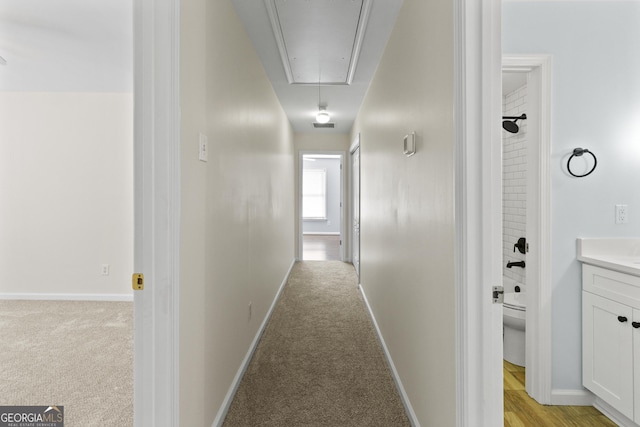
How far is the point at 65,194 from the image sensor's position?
4109 mm

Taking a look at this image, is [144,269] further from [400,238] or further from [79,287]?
[79,287]

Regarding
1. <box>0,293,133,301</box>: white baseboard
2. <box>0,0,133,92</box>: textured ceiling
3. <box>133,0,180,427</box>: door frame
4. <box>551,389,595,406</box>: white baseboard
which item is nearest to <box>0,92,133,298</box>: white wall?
<box>0,293,133,301</box>: white baseboard

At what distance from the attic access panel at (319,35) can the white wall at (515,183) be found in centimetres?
164

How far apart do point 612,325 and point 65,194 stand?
5210 millimetres

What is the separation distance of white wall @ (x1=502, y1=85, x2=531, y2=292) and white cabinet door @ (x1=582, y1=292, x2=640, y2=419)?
118 centimetres

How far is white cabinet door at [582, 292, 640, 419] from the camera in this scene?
1804 millimetres

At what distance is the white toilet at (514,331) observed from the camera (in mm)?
2502

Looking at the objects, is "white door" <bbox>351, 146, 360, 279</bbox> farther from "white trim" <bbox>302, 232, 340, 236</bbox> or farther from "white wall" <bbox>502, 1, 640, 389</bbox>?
"white trim" <bbox>302, 232, 340, 236</bbox>

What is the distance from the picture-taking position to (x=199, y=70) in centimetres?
156

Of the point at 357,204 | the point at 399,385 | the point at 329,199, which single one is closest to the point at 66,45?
the point at 399,385

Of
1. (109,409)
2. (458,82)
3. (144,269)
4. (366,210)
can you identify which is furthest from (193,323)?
(366,210)

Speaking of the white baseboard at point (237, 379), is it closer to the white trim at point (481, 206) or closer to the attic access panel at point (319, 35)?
the white trim at point (481, 206)

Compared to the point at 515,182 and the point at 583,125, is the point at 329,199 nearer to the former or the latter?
the point at 515,182

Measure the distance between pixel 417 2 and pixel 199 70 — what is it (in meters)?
1.17
